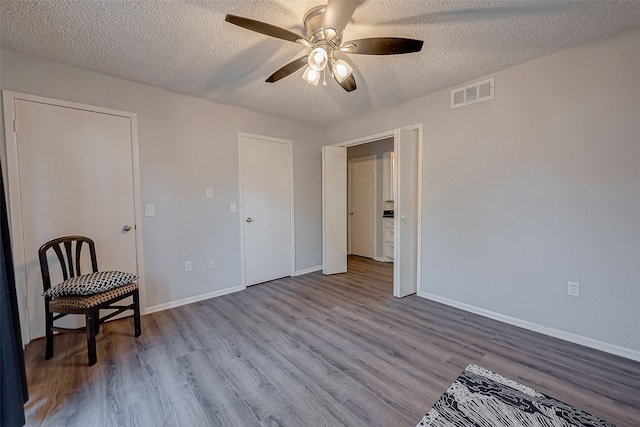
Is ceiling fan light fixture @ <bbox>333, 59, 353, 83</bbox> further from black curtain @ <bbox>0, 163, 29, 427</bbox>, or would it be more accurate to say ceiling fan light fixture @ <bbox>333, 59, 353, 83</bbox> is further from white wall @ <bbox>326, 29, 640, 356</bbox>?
black curtain @ <bbox>0, 163, 29, 427</bbox>

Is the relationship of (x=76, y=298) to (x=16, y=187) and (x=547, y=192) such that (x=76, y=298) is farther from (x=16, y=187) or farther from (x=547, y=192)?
(x=547, y=192)

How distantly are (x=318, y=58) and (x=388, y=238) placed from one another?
390 cm

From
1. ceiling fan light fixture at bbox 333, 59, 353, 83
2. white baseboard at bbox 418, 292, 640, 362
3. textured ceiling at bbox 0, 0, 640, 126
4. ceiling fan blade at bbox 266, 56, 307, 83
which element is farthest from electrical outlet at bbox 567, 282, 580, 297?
ceiling fan blade at bbox 266, 56, 307, 83

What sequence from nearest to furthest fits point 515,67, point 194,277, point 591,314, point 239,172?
point 591,314
point 515,67
point 194,277
point 239,172

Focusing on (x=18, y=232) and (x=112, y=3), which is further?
(x=18, y=232)

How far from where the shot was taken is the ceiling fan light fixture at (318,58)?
162cm

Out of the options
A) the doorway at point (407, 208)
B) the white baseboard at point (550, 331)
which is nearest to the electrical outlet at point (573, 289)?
the white baseboard at point (550, 331)

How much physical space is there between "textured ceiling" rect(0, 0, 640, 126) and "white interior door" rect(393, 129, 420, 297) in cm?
68

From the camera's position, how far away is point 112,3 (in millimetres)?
1548

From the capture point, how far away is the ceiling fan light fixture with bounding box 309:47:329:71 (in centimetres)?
162

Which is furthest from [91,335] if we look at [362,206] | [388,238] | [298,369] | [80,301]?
[362,206]

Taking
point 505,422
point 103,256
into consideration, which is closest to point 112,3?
point 103,256

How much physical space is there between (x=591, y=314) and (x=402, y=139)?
7.44 feet

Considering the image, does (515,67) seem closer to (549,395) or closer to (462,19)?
(462,19)
